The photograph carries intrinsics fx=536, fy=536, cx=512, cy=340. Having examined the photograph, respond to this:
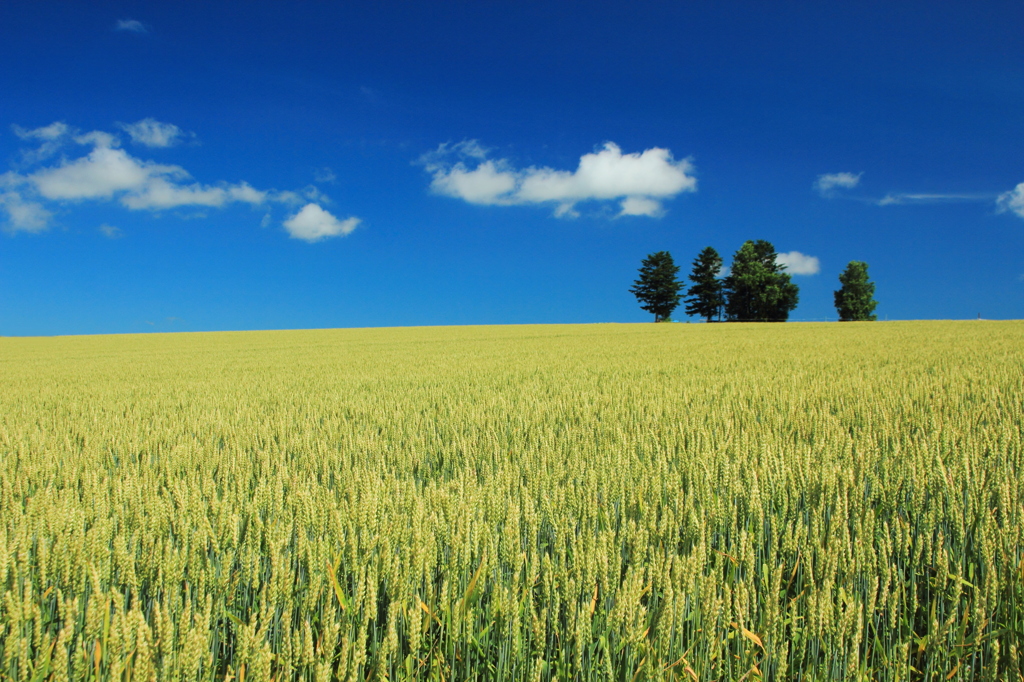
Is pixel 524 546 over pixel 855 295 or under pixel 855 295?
under

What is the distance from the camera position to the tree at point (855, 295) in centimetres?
5694

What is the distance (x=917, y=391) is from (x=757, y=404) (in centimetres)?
165

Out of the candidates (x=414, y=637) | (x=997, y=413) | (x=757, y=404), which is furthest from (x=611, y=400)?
(x=414, y=637)

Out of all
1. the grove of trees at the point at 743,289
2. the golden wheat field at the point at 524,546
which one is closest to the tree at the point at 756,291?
the grove of trees at the point at 743,289

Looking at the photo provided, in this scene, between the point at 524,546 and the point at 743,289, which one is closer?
the point at 524,546

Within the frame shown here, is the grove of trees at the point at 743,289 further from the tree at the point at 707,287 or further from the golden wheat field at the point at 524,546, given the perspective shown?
the golden wheat field at the point at 524,546

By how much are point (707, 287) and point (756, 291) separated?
5819mm

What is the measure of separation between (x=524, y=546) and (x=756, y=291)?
58375 mm

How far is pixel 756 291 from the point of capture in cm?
5444

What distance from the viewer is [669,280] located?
6128 centimetres

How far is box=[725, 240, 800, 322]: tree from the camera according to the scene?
5397cm

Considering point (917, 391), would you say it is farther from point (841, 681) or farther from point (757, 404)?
point (841, 681)

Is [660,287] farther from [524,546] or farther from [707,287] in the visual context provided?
[524,546]

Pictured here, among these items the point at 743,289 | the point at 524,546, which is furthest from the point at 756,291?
the point at 524,546
